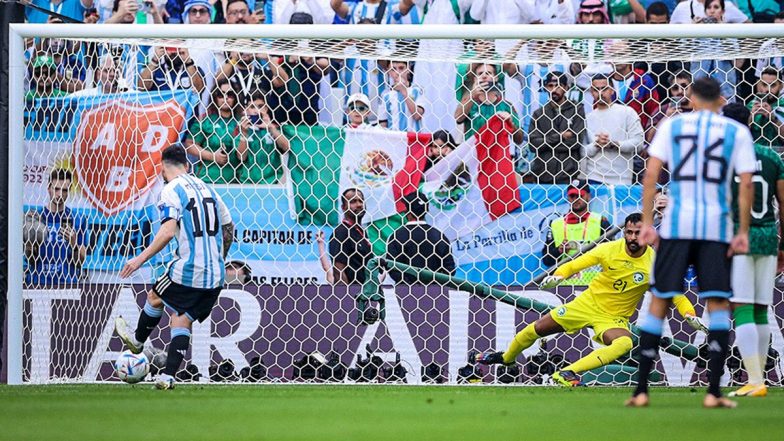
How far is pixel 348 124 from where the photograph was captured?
11609 millimetres

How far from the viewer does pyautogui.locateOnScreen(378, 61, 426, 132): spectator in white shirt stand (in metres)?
11.8

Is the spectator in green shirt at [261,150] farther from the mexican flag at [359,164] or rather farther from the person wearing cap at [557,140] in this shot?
the person wearing cap at [557,140]

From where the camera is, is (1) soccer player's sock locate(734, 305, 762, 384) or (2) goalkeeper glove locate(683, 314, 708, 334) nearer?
(1) soccer player's sock locate(734, 305, 762, 384)

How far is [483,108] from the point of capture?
11.6 m

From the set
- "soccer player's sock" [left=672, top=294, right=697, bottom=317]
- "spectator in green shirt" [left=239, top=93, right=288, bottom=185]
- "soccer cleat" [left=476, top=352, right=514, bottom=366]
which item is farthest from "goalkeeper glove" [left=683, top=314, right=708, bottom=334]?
"spectator in green shirt" [left=239, top=93, right=288, bottom=185]

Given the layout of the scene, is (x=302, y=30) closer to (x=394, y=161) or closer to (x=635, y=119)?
(x=394, y=161)

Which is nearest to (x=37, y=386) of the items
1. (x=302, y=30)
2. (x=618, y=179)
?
(x=302, y=30)

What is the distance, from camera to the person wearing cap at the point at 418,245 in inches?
432

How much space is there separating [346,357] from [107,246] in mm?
2234

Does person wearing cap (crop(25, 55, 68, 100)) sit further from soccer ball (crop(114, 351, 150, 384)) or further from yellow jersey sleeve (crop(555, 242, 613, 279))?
yellow jersey sleeve (crop(555, 242, 613, 279))

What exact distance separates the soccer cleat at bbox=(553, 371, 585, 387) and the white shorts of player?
6.84ft

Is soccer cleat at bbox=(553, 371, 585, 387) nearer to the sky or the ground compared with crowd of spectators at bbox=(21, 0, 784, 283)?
nearer to the ground

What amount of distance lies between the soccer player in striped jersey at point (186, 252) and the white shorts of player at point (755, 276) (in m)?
3.68

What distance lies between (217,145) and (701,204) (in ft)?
18.5
